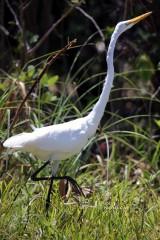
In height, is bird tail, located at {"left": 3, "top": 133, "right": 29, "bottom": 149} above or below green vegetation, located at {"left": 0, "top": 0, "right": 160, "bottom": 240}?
above

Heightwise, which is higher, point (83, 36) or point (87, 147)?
point (87, 147)

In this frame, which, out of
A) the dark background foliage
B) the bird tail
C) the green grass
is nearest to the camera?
the green grass

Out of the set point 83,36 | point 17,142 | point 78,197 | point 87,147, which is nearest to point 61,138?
point 17,142

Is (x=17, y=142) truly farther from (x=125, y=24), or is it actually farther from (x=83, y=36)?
(x=83, y=36)

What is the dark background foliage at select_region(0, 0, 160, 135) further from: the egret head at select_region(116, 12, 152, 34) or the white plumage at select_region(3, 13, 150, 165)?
the white plumage at select_region(3, 13, 150, 165)

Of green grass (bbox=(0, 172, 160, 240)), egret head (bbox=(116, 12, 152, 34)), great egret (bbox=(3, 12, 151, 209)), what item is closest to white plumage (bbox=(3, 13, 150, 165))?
great egret (bbox=(3, 12, 151, 209))

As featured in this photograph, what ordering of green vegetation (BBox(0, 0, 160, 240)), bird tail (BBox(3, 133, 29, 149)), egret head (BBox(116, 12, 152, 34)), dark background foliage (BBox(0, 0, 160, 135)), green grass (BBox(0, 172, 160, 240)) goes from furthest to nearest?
dark background foliage (BBox(0, 0, 160, 135)), egret head (BBox(116, 12, 152, 34)), bird tail (BBox(3, 133, 29, 149)), green vegetation (BBox(0, 0, 160, 240)), green grass (BBox(0, 172, 160, 240))

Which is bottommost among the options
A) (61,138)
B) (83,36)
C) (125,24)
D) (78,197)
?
(83,36)

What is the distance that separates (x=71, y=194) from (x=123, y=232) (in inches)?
41.3

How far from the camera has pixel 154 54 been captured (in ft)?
27.4

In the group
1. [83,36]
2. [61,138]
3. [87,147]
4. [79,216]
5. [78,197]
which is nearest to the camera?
[79,216]

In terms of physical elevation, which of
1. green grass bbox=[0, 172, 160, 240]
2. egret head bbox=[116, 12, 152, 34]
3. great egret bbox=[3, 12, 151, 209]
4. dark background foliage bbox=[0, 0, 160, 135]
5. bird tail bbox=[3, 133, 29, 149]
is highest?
egret head bbox=[116, 12, 152, 34]

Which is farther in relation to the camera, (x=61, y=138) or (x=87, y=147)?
(x=87, y=147)

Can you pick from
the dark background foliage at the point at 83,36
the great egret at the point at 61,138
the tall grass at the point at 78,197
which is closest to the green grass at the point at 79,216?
the tall grass at the point at 78,197
